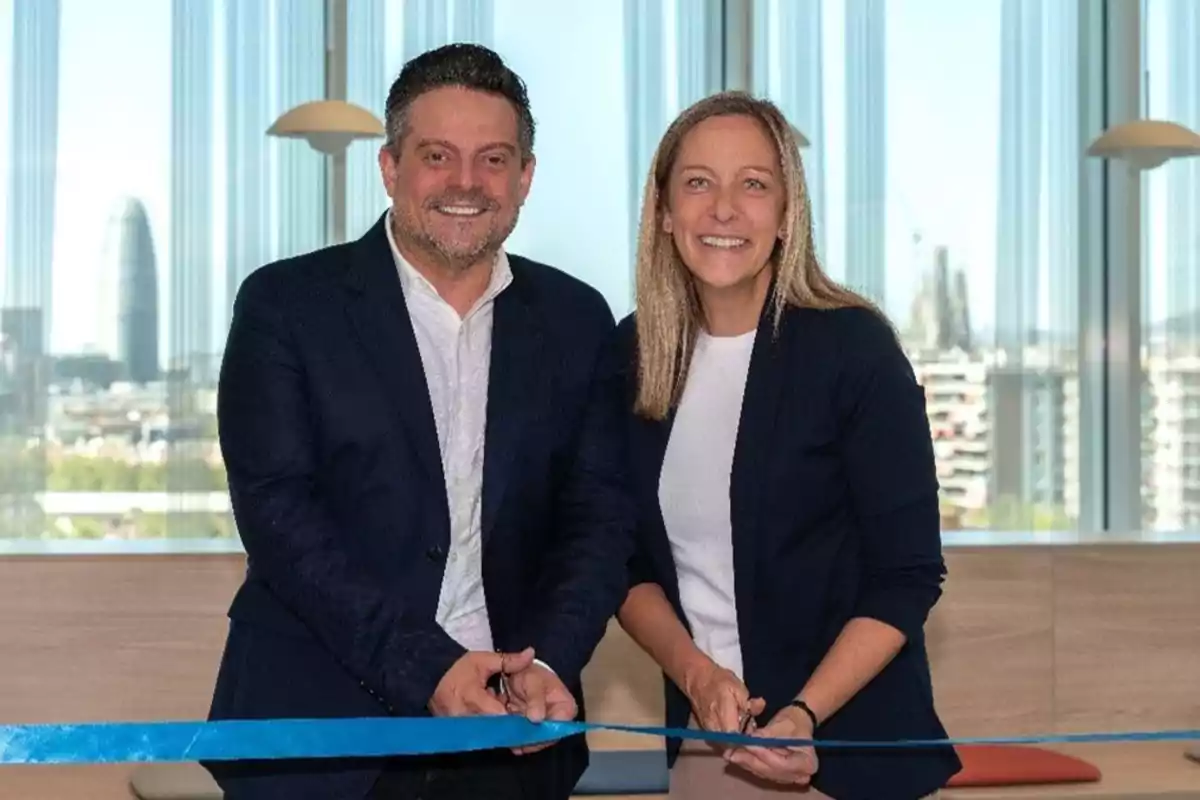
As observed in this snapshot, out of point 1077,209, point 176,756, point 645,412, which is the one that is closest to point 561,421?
point 645,412

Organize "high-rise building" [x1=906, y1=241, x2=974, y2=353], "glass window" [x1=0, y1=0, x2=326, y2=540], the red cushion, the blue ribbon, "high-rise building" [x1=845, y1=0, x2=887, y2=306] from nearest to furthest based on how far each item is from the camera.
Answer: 1. the blue ribbon
2. the red cushion
3. "glass window" [x1=0, y1=0, x2=326, y2=540]
4. "high-rise building" [x1=845, y1=0, x2=887, y2=306]
5. "high-rise building" [x1=906, y1=241, x2=974, y2=353]

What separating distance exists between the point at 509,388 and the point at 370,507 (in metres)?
0.27

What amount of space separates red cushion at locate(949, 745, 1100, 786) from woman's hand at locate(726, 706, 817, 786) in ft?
6.45

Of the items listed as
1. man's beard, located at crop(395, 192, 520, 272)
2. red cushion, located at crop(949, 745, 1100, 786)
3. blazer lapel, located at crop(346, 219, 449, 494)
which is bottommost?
red cushion, located at crop(949, 745, 1100, 786)

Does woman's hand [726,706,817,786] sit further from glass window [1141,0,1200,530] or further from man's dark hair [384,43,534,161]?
glass window [1141,0,1200,530]

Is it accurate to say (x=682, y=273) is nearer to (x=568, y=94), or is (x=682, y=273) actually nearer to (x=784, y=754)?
(x=784, y=754)

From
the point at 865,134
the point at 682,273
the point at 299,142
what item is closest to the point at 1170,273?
the point at 865,134

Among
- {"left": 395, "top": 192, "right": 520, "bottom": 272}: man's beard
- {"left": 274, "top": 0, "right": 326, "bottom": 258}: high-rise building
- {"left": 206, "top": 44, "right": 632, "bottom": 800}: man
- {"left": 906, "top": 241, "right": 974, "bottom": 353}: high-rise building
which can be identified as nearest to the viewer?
{"left": 206, "top": 44, "right": 632, "bottom": 800}: man

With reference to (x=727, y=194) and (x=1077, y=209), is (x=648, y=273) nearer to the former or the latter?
(x=727, y=194)

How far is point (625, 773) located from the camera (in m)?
4.29

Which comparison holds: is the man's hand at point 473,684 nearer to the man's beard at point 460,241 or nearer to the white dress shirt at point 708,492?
the white dress shirt at point 708,492

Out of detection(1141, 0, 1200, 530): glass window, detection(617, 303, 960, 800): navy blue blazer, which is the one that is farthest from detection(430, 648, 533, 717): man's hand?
detection(1141, 0, 1200, 530): glass window

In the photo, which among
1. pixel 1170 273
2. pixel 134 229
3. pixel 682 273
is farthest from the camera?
pixel 1170 273

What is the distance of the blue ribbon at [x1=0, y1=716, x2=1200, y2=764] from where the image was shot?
231 centimetres
